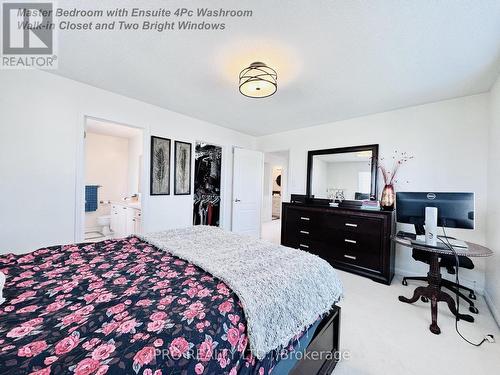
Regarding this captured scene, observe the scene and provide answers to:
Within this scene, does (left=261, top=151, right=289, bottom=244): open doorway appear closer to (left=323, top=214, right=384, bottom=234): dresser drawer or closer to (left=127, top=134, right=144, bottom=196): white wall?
(left=323, top=214, right=384, bottom=234): dresser drawer

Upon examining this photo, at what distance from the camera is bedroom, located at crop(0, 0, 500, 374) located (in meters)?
0.92

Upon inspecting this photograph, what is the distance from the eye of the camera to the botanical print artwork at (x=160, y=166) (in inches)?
128

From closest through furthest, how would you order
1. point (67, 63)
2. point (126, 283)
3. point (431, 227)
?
point (126, 283) < point (431, 227) < point (67, 63)

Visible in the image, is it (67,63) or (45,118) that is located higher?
(67,63)

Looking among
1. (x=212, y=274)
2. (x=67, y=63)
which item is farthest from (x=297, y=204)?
(x=67, y=63)

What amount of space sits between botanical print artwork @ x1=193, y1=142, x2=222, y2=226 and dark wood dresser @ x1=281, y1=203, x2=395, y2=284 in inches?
63.3

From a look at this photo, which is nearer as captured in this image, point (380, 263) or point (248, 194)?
point (380, 263)

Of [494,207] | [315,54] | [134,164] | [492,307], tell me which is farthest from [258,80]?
[134,164]

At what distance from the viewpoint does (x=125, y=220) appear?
4.15m

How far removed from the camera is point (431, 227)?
77.6 inches

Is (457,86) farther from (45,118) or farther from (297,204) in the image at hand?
(45,118)

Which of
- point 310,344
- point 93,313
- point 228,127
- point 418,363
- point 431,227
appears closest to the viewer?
point 93,313

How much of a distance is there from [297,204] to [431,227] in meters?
1.89

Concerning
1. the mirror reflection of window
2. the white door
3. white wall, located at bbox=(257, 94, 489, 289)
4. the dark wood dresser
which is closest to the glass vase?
the dark wood dresser
